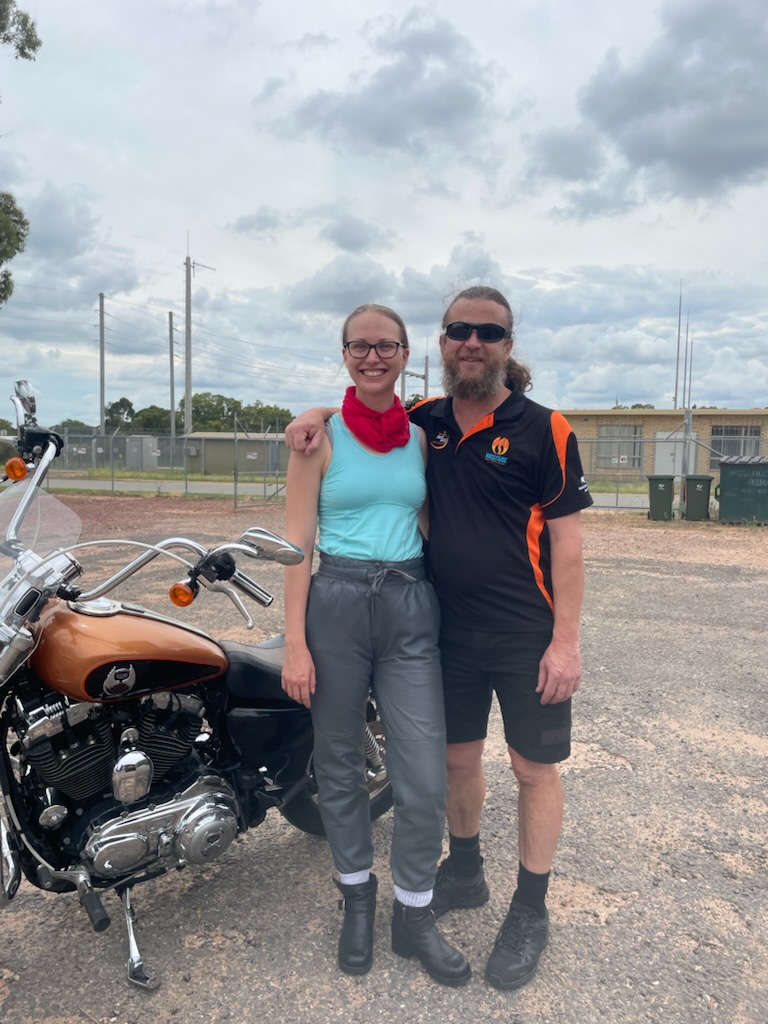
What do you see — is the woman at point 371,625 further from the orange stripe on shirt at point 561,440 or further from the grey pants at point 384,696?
the orange stripe on shirt at point 561,440

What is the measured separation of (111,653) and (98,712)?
0.25 meters

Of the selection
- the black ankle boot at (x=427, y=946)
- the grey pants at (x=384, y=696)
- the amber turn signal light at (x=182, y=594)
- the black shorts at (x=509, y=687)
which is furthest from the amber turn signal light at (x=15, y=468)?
the black ankle boot at (x=427, y=946)

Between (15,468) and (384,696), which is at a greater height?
(15,468)

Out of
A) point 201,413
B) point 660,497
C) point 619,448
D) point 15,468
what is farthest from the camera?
point 201,413

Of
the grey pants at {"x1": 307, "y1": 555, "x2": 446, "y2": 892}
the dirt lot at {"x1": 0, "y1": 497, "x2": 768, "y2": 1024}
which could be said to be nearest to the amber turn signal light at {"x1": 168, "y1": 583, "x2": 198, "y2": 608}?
the grey pants at {"x1": 307, "y1": 555, "x2": 446, "y2": 892}

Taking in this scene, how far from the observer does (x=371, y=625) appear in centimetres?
240

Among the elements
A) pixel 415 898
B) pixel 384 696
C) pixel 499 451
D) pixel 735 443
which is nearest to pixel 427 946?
pixel 415 898

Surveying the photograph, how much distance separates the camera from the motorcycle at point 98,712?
2277 millimetres

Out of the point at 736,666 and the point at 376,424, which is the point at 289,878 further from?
the point at 736,666

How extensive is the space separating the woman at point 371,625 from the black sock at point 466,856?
33 centimetres

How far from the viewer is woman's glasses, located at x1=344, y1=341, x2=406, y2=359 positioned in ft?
7.98

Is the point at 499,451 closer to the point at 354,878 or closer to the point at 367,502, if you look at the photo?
the point at 367,502

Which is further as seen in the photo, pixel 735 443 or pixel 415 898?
pixel 735 443

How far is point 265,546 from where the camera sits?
2.16 m
